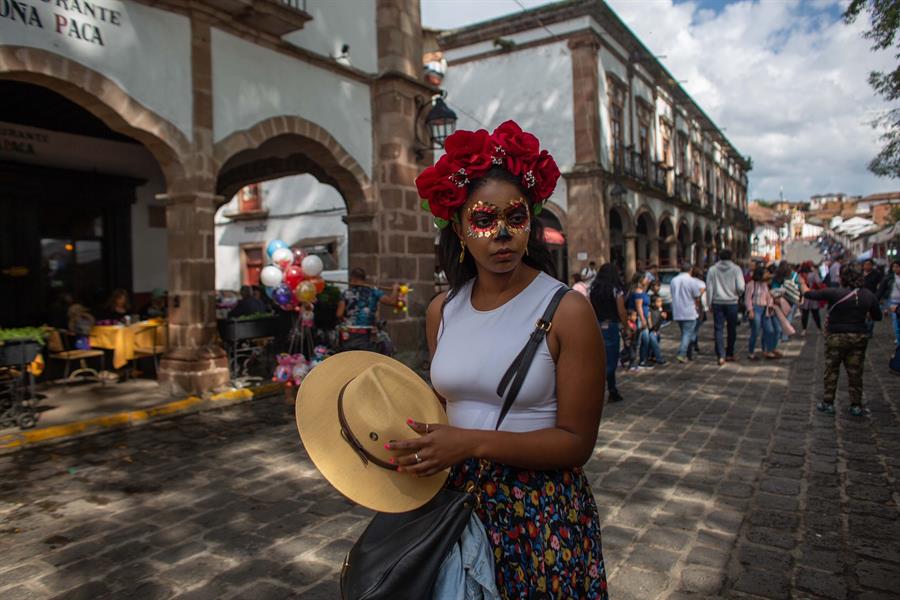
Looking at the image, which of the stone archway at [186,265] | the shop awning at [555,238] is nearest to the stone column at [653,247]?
the shop awning at [555,238]

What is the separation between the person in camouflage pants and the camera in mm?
6004

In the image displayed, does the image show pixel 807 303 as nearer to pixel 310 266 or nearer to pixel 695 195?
pixel 310 266

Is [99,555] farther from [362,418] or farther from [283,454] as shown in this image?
[362,418]

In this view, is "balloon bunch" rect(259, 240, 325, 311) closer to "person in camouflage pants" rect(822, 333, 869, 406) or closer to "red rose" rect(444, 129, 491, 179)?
"person in camouflage pants" rect(822, 333, 869, 406)

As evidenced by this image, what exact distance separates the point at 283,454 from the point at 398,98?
684 centimetres

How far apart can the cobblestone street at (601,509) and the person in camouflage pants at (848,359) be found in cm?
30

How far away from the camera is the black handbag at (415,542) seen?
1266 mm

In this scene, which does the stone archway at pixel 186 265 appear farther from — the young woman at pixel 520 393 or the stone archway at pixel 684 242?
the stone archway at pixel 684 242

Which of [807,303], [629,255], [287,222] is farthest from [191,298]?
[629,255]

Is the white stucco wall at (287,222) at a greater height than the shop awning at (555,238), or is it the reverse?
the white stucco wall at (287,222)

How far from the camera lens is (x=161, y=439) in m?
5.86

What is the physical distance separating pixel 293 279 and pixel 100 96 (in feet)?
9.37

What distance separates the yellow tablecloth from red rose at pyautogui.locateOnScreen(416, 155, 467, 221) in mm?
7779

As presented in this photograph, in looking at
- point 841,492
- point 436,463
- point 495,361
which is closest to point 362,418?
point 436,463
